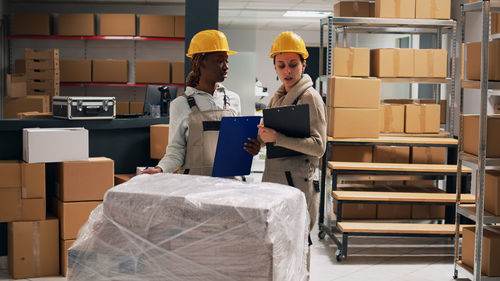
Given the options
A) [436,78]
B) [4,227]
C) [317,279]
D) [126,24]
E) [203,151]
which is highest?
[126,24]

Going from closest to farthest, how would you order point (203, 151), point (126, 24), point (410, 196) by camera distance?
point (203, 151) < point (410, 196) < point (126, 24)

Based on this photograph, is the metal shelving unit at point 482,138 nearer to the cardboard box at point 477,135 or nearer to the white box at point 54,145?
the cardboard box at point 477,135

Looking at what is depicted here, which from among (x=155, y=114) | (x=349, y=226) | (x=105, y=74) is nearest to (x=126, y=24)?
(x=105, y=74)

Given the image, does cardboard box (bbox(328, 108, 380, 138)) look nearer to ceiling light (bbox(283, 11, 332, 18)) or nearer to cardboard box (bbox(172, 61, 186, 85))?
cardboard box (bbox(172, 61, 186, 85))

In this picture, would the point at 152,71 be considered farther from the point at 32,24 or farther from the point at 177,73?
the point at 32,24

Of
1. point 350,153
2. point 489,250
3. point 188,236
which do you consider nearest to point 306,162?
point 188,236

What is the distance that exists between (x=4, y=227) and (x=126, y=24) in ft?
16.5

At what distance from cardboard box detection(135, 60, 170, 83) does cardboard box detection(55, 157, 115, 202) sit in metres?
4.78

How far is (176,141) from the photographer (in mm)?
2168

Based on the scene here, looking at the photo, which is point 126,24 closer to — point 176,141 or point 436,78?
point 436,78

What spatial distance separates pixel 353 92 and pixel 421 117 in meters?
0.84

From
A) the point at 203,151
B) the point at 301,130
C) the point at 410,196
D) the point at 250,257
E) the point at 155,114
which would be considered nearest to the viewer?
the point at 250,257

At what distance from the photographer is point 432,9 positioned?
5066mm

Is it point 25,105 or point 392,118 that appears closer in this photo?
point 392,118
